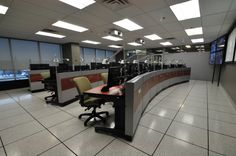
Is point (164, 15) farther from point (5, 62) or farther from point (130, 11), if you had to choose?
point (5, 62)

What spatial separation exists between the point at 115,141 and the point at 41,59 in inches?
309

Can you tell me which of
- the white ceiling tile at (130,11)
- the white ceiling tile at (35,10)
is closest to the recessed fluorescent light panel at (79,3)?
the white ceiling tile at (35,10)

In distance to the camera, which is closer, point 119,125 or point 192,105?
point 119,125

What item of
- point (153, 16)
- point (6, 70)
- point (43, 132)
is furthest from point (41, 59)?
point (153, 16)

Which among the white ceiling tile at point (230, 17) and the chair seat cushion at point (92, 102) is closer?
the chair seat cushion at point (92, 102)

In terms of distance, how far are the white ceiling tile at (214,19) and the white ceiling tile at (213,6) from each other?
0.30 meters

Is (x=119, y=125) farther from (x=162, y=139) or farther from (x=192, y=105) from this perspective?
(x=192, y=105)

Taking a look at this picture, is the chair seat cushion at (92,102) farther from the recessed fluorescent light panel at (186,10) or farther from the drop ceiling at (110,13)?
the recessed fluorescent light panel at (186,10)

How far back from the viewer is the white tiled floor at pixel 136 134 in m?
1.53

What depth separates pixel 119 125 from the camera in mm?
1860

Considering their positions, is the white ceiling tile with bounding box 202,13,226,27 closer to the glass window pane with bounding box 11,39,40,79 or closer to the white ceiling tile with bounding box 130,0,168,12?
the white ceiling tile with bounding box 130,0,168,12

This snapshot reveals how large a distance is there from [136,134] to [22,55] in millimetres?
7917

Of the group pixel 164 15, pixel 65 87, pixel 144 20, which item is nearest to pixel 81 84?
pixel 65 87

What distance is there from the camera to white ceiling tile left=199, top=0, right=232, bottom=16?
255 centimetres
